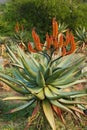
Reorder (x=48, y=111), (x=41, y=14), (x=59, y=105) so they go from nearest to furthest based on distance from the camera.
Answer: (x=59, y=105)
(x=48, y=111)
(x=41, y=14)

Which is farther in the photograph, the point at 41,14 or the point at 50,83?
the point at 41,14

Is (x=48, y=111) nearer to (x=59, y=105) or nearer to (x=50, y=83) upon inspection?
(x=59, y=105)

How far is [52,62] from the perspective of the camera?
5.72m

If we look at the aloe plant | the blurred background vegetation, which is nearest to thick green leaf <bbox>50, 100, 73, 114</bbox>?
the aloe plant

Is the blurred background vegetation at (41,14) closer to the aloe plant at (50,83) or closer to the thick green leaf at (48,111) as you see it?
the aloe plant at (50,83)

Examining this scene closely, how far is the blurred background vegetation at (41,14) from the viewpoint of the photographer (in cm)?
2100

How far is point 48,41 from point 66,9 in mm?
16381

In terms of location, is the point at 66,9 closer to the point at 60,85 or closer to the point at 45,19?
the point at 45,19

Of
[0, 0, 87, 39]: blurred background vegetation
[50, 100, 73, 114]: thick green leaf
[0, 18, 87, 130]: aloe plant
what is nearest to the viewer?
[50, 100, 73, 114]: thick green leaf

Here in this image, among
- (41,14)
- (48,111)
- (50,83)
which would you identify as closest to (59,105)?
(48,111)

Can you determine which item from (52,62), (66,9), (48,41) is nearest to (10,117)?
(52,62)

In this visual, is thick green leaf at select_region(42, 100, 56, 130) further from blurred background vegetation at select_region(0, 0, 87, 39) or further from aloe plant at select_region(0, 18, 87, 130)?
blurred background vegetation at select_region(0, 0, 87, 39)

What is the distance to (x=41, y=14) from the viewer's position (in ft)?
71.2

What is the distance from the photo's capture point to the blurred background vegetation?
21000 millimetres
